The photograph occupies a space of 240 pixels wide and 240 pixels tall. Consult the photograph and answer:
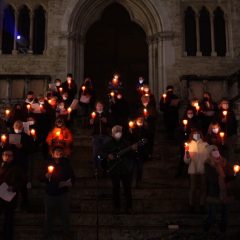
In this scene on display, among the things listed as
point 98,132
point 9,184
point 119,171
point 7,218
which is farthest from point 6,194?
point 98,132

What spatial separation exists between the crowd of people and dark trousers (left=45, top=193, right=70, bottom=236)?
0.06 feet

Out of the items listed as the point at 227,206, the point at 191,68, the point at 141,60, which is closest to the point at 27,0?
the point at 141,60

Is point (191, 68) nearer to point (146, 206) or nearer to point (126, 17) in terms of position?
point (126, 17)

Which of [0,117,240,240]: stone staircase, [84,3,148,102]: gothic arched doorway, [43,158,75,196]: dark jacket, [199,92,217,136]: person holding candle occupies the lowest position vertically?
[0,117,240,240]: stone staircase

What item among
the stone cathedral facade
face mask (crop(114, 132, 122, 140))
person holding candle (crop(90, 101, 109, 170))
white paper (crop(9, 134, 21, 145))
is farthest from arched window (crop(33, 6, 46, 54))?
face mask (crop(114, 132, 122, 140))

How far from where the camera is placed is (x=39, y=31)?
727 inches

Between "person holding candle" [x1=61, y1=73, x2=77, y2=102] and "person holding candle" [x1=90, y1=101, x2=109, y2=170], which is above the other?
"person holding candle" [x1=61, y1=73, x2=77, y2=102]

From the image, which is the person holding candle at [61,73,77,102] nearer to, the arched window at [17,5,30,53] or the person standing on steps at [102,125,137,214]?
the arched window at [17,5,30,53]

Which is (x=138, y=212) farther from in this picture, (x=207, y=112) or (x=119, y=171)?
(x=207, y=112)

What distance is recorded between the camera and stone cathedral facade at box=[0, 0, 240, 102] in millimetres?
17875

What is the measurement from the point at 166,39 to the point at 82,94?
565 centimetres

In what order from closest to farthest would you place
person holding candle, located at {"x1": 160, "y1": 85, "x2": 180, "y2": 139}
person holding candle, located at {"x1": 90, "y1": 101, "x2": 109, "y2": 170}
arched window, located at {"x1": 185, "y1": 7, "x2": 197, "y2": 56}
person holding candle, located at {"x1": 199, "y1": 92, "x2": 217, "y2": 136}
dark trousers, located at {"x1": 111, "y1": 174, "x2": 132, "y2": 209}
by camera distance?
dark trousers, located at {"x1": 111, "y1": 174, "x2": 132, "y2": 209}, person holding candle, located at {"x1": 90, "y1": 101, "x2": 109, "y2": 170}, person holding candle, located at {"x1": 199, "y1": 92, "x2": 217, "y2": 136}, person holding candle, located at {"x1": 160, "y1": 85, "x2": 180, "y2": 139}, arched window, located at {"x1": 185, "y1": 7, "x2": 197, "y2": 56}

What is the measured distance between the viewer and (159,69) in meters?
18.0

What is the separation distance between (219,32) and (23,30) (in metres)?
8.24
